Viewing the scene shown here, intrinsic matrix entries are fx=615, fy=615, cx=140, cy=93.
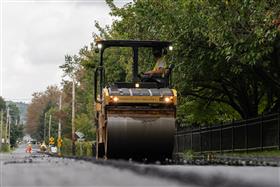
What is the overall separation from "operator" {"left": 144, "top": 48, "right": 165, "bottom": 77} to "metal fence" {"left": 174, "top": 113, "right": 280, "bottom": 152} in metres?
10.5

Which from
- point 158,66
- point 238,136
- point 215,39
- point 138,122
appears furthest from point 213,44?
point 138,122

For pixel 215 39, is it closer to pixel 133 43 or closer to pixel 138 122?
pixel 133 43

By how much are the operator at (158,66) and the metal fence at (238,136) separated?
10.5m

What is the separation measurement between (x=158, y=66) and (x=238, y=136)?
1740cm

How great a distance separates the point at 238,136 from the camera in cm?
3603

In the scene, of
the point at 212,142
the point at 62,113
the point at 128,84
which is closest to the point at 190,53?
the point at 128,84

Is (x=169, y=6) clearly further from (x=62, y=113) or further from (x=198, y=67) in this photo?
(x=62, y=113)

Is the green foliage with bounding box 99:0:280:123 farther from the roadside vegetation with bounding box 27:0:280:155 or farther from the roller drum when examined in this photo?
the roller drum

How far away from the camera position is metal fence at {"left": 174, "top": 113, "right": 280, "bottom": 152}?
30156mm

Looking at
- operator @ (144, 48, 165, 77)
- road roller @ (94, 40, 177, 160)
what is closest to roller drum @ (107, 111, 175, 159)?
road roller @ (94, 40, 177, 160)

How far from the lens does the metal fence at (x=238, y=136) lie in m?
30.2

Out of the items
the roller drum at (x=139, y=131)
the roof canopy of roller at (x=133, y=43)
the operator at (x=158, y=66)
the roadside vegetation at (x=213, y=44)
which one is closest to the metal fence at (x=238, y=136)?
the roadside vegetation at (x=213, y=44)

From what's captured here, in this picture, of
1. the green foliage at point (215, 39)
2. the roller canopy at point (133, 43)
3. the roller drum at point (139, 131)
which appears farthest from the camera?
the green foliage at point (215, 39)

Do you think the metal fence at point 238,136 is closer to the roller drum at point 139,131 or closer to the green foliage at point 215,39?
the green foliage at point 215,39
